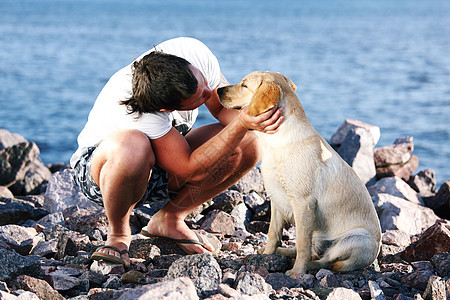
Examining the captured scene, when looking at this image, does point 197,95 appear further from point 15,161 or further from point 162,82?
point 15,161

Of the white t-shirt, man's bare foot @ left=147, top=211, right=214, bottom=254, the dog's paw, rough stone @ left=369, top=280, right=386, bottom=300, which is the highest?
the white t-shirt

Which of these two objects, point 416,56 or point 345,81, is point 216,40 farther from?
point 345,81

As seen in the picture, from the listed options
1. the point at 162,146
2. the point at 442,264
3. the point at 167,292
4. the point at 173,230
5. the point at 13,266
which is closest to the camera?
the point at 167,292

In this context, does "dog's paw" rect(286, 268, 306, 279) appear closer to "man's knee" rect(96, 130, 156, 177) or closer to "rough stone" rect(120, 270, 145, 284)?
"rough stone" rect(120, 270, 145, 284)

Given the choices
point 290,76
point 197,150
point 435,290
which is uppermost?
point 197,150

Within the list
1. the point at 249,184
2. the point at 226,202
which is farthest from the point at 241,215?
the point at 249,184

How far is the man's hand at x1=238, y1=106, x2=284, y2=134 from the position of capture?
3418mm

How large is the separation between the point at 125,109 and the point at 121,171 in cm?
49

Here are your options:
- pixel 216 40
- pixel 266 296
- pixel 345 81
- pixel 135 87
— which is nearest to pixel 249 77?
pixel 135 87

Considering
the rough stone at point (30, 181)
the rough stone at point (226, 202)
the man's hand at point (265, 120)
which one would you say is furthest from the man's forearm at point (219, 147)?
the rough stone at point (30, 181)

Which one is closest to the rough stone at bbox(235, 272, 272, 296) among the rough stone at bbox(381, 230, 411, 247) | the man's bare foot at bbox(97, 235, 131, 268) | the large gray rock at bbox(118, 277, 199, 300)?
the large gray rock at bbox(118, 277, 199, 300)

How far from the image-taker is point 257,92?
11.3 feet

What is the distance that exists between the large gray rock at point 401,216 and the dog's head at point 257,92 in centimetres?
233

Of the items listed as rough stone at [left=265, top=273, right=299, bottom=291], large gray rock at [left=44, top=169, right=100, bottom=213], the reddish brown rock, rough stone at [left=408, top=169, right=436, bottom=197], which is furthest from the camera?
rough stone at [left=408, top=169, right=436, bottom=197]
